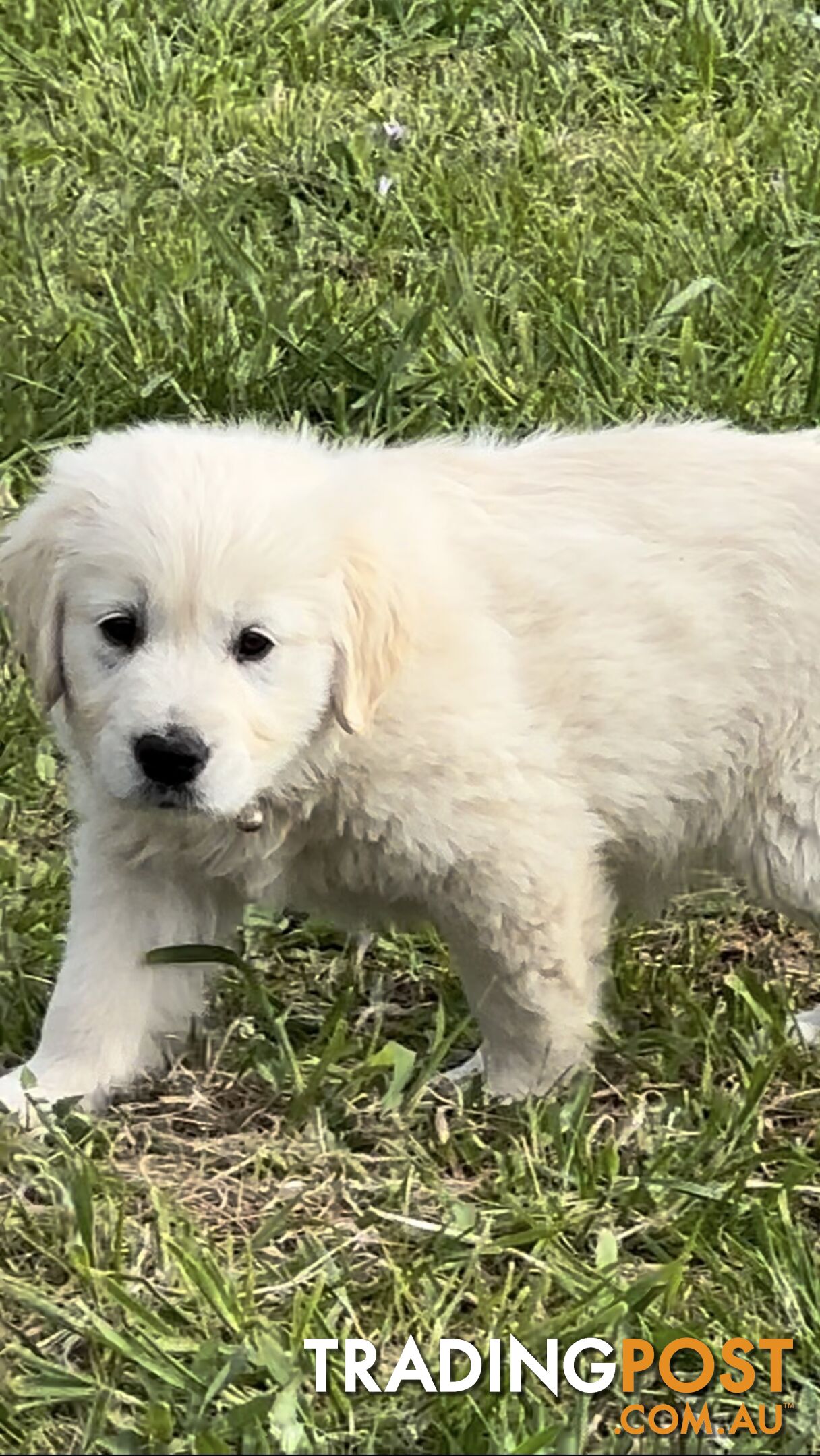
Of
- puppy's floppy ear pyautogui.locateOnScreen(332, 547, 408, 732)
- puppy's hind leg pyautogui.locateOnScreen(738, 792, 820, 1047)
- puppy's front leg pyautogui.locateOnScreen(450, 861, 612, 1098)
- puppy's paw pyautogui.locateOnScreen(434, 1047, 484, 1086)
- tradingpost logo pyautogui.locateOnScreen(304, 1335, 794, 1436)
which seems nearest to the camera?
tradingpost logo pyautogui.locateOnScreen(304, 1335, 794, 1436)

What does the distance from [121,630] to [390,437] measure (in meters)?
1.77

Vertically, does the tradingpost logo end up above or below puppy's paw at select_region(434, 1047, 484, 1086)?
above

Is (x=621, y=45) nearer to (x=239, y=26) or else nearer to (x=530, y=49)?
(x=530, y=49)

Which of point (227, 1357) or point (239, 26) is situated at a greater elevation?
point (239, 26)

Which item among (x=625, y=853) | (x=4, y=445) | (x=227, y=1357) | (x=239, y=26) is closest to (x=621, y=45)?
(x=239, y=26)

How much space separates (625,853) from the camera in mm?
3006

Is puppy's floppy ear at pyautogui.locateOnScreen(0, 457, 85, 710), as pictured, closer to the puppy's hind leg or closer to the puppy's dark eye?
the puppy's dark eye

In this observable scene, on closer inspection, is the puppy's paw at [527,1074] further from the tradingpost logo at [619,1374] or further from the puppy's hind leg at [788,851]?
the tradingpost logo at [619,1374]

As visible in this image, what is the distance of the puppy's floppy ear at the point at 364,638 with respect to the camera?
2549 mm

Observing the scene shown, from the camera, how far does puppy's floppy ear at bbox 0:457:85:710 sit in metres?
2.60

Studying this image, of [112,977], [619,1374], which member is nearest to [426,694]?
[112,977]

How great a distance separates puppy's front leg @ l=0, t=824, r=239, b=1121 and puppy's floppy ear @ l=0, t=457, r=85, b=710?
0.29 meters

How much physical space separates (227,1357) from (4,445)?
2.36m

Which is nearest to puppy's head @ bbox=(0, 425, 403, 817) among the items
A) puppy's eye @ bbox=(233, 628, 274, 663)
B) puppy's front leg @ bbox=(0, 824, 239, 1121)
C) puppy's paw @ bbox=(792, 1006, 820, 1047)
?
puppy's eye @ bbox=(233, 628, 274, 663)
